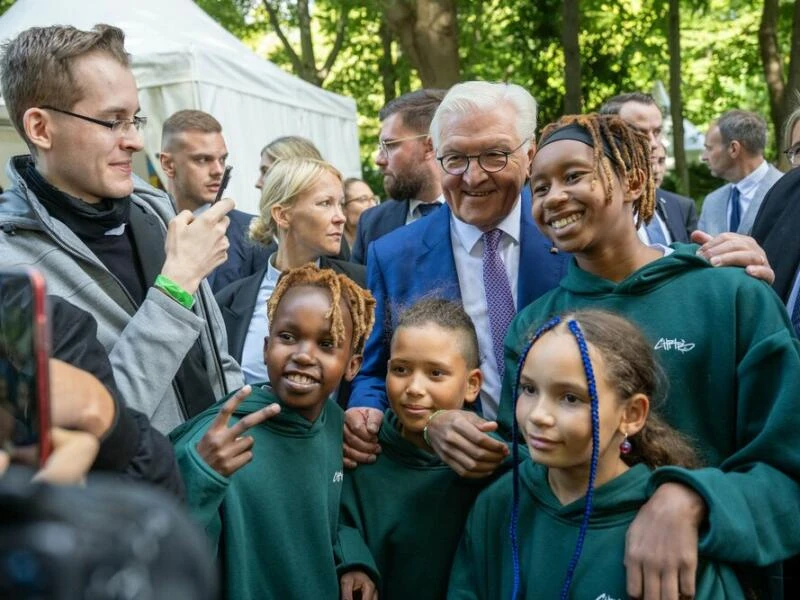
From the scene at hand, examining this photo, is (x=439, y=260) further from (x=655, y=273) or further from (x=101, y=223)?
(x=101, y=223)


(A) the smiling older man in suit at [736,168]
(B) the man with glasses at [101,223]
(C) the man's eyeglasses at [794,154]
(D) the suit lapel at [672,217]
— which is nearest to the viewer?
(B) the man with glasses at [101,223]

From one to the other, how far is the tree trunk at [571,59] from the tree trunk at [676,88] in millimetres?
2492

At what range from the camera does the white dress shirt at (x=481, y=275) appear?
3.42 m

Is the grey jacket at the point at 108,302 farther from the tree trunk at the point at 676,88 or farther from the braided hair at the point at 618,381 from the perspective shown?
the tree trunk at the point at 676,88

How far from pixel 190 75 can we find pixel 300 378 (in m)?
7.57

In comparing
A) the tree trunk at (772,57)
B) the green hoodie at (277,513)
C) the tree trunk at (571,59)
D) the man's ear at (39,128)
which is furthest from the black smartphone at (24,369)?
the tree trunk at (772,57)

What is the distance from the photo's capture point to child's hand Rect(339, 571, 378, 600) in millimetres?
2980

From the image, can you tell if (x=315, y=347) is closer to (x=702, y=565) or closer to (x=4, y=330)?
(x=702, y=565)

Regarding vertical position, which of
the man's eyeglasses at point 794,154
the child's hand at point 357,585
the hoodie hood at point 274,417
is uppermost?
the man's eyeglasses at point 794,154

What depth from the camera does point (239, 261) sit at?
569cm

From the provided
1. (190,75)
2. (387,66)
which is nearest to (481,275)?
(190,75)

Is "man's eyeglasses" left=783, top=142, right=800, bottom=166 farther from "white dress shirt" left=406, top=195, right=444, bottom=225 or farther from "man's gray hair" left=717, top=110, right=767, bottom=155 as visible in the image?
"man's gray hair" left=717, top=110, right=767, bottom=155

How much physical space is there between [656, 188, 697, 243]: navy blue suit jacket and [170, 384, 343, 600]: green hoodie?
4170 millimetres

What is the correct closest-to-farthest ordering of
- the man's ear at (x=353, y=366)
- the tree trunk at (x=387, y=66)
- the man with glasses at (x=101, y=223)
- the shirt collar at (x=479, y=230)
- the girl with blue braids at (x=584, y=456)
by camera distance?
1. the girl with blue braids at (x=584, y=456)
2. the man with glasses at (x=101, y=223)
3. the man's ear at (x=353, y=366)
4. the shirt collar at (x=479, y=230)
5. the tree trunk at (x=387, y=66)
